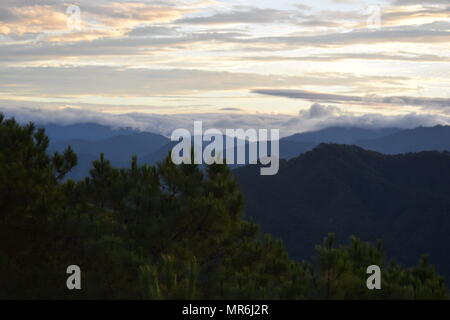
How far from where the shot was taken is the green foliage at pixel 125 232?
20656 millimetres

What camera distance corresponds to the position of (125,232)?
24.0m

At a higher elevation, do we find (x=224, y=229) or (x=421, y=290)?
(x=224, y=229)

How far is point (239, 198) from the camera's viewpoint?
84.8ft

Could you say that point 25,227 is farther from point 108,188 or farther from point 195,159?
point 195,159

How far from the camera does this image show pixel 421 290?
1658 centimetres

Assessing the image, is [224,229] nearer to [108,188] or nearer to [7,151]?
[108,188]

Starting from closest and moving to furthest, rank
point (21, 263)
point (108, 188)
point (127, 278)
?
point (127, 278), point (21, 263), point (108, 188)

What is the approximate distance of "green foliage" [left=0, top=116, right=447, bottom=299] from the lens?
20656 millimetres

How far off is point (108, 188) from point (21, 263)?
4955 mm
